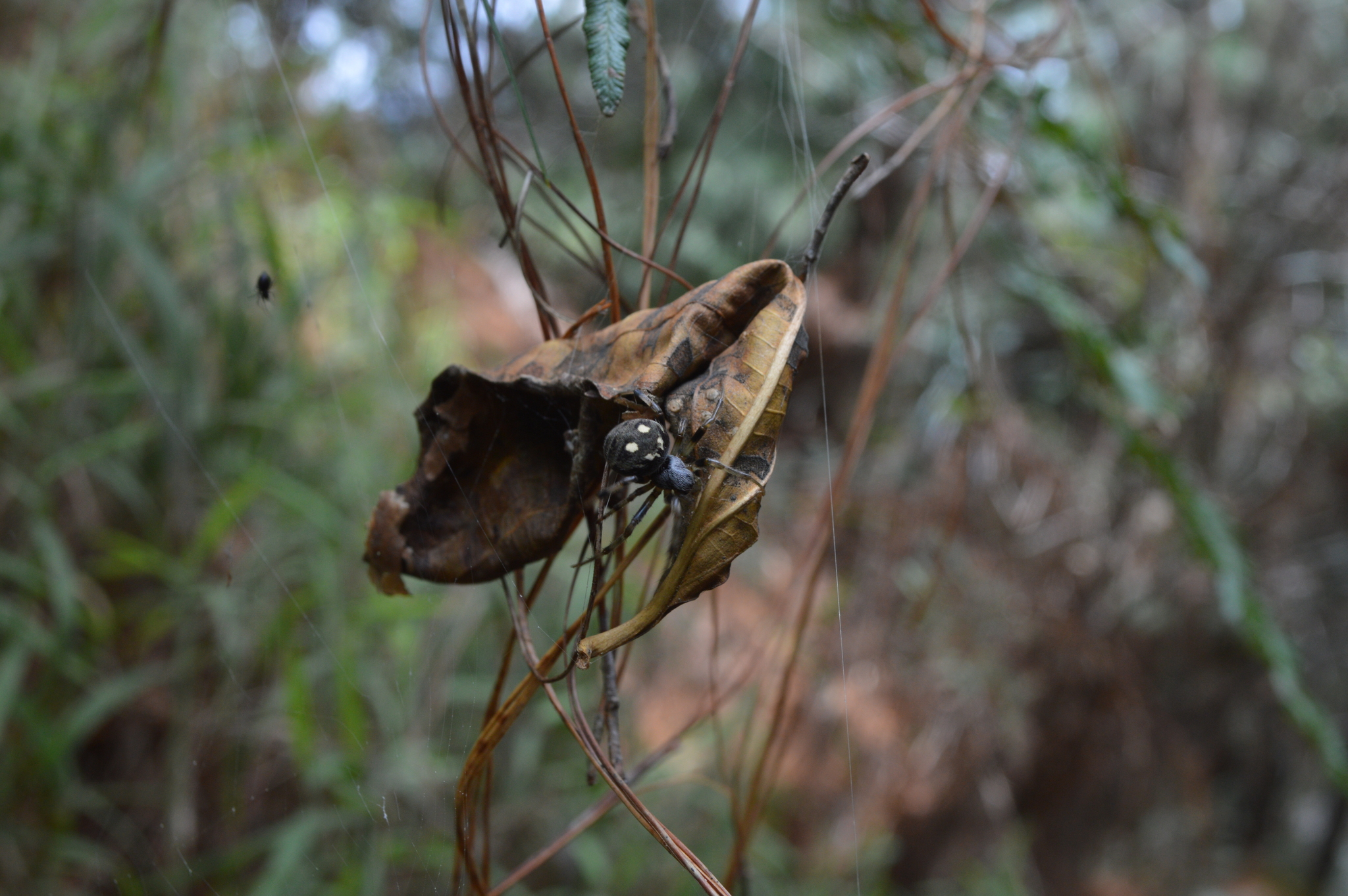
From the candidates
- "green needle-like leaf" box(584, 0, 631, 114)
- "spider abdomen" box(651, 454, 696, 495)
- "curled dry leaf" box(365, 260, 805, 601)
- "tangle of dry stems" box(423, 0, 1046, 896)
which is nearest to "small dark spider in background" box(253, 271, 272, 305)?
"tangle of dry stems" box(423, 0, 1046, 896)

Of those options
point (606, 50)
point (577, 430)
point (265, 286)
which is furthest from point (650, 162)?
point (265, 286)

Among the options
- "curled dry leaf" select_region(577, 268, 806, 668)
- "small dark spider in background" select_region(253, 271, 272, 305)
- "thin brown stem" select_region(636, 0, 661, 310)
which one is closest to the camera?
"curled dry leaf" select_region(577, 268, 806, 668)

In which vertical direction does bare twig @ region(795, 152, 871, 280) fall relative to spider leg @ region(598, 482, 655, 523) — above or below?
above

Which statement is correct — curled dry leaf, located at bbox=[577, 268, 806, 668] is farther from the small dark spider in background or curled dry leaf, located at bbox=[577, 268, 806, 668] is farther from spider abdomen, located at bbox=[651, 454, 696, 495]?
the small dark spider in background

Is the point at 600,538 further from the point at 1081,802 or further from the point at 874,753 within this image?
the point at 1081,802

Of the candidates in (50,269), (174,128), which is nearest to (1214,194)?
(174,128)

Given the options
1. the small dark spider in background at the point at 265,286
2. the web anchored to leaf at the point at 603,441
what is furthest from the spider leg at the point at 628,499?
the small dark spider in background at the point at 265,286
